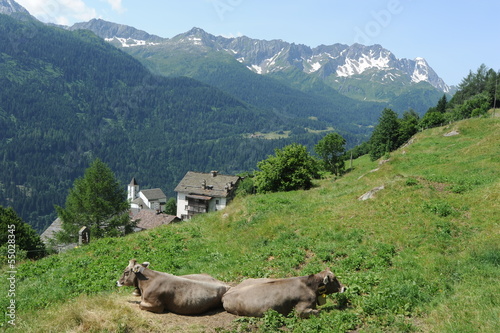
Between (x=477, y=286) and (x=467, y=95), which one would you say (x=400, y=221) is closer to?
(x=477, y=286)

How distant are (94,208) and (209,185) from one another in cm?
4449

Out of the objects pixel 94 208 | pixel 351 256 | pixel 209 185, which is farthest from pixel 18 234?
pixel 209 185

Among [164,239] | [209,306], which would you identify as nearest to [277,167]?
[164,239]

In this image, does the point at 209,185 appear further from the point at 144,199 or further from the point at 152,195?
the point at 144,199

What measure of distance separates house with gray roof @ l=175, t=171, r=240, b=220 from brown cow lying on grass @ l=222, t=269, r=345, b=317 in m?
79.2

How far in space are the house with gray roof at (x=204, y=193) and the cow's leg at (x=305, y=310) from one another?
79636 millimetres

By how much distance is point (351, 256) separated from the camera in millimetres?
14367

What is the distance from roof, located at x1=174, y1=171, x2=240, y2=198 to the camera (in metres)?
91.2

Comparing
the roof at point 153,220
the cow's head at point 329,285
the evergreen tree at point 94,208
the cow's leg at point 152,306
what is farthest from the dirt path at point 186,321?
the roof at point 153,220

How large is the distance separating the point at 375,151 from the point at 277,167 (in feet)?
151

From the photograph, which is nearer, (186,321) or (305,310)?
(186,321)

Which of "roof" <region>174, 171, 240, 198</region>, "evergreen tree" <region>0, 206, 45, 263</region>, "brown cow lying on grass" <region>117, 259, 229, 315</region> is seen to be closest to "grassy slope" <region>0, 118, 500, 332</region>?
"brown cow lying on grass" <region>117, 259, 229, 315</region>

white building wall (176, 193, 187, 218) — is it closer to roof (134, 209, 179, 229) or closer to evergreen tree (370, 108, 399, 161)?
roof (134, 209, 179, 229)

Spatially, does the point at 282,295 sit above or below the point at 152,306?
above
